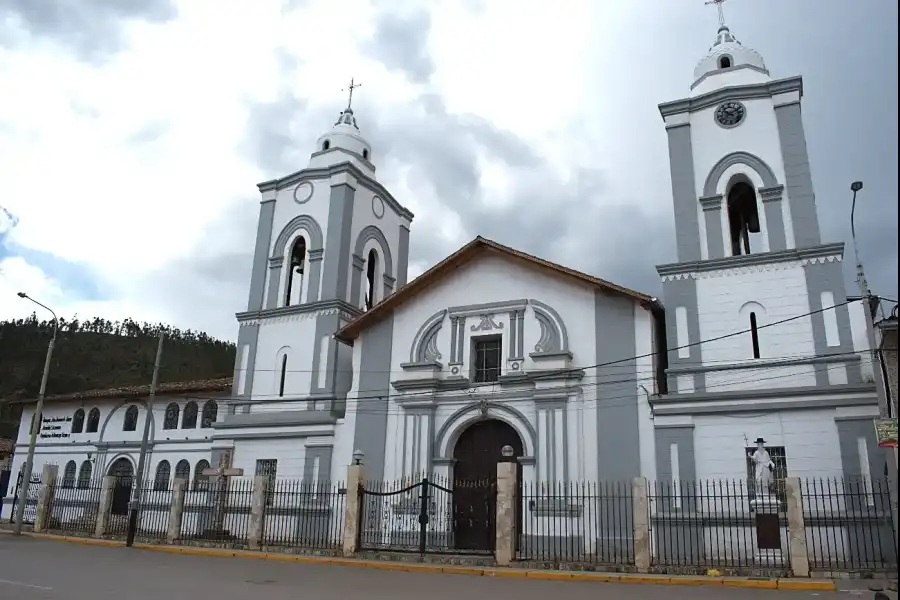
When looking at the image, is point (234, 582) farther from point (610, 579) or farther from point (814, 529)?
point (814, 529)

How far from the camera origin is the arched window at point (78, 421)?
31889 mm

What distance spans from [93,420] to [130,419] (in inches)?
91.0

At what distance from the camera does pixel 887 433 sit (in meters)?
11.7

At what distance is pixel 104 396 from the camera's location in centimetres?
3069

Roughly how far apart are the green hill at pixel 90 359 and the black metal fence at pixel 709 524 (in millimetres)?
37470

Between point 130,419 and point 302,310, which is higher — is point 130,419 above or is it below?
below

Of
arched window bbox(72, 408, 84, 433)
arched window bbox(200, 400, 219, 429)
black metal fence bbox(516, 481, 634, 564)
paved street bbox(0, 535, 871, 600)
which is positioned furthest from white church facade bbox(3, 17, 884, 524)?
arched window bbox(72, 408, 84, 433)

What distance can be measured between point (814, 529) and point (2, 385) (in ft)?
197

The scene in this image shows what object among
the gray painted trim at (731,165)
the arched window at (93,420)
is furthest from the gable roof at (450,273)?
the arched window at (93,420)

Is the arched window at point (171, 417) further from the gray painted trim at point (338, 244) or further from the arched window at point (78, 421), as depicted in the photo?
the gray painted trim at point (338, 244)

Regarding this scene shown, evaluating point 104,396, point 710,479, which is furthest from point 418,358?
point 104,396

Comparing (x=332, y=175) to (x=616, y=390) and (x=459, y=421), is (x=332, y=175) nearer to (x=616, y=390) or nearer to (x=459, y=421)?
(x=459, y=421)

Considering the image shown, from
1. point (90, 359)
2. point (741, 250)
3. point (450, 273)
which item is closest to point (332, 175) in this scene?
point (450, 273)

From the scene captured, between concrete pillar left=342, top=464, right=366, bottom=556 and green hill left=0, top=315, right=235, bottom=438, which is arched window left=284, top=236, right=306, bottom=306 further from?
green hill left=0, top=315, right=235, bottom=438
